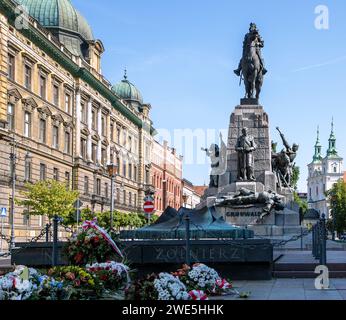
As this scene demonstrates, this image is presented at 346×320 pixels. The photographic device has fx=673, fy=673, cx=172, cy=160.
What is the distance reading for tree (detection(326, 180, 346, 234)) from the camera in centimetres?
10250

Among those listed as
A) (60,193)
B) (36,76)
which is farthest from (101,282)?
(36,76)

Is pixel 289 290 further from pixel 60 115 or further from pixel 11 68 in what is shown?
pixel 60 115

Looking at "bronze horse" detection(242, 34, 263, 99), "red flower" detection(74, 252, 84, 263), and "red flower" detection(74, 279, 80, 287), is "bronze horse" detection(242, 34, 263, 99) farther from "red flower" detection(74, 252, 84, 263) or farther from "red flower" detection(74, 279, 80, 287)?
"red flower" detection(74, 279, 80, 287)

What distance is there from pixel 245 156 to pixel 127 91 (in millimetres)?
71063

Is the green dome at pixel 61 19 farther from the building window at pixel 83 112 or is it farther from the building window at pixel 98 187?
the building window at pixel 98 187

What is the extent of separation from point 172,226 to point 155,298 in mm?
6898

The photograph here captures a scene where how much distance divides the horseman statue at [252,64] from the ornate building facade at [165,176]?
73.5m

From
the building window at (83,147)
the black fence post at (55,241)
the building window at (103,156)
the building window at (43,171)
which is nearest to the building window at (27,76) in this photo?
the building window at (43,171)

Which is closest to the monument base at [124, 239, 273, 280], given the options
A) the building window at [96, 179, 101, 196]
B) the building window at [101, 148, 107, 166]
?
the building window at [96, 179, 101, 196]

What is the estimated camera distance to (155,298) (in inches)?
336

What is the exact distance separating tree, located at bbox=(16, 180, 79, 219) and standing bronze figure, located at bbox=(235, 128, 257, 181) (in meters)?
22.3

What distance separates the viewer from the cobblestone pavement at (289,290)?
1031 cm

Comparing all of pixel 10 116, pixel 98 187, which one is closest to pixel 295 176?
pixel 98 187
